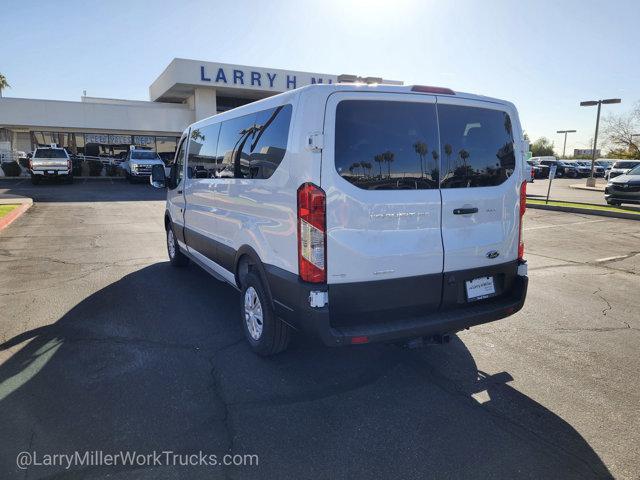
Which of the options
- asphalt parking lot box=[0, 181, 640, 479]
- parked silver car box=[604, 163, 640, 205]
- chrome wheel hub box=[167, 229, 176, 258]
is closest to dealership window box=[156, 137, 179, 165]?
parked silver car box=[604, 163, 640, 205]

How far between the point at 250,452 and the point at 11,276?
19.3ft

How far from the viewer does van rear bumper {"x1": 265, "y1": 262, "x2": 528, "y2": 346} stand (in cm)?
310

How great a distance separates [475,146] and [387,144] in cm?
89

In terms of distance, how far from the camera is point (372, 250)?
10.4ft

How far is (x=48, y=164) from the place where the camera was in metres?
23.8

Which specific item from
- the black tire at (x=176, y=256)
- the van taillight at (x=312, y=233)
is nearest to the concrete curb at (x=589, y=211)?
the black tire at (x=176, y=256)

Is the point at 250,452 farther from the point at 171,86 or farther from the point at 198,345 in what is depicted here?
the point at 171,86

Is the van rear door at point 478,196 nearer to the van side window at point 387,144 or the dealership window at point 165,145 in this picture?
the van side window at point 387,144

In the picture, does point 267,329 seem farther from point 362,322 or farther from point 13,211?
point 13,211

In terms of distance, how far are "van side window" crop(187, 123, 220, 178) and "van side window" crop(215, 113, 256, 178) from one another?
0.19 meters

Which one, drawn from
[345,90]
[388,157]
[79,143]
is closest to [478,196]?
[388,157]

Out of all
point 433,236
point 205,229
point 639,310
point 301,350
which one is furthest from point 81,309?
point 639,310

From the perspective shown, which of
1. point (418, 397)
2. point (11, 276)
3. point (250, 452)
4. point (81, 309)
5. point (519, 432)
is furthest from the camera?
point (11, 276)

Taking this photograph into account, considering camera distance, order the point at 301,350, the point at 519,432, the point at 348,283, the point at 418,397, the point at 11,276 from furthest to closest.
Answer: the point at 11,276 → the point at 301,350 → the point at 418,397 → the point at 348,283 → the point at 519,432
